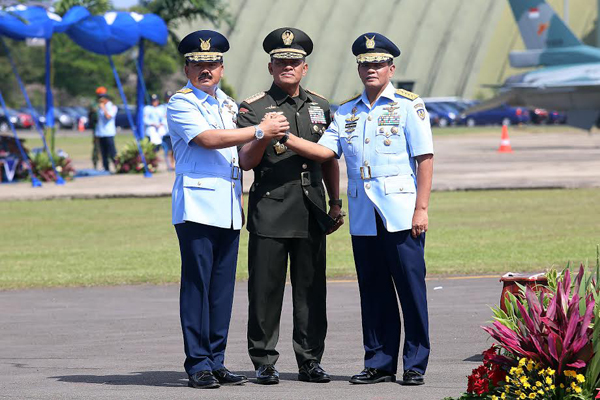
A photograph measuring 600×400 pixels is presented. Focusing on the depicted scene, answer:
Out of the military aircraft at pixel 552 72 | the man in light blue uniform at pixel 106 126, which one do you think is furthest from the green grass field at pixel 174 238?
the military aircraft at pixel 552 72

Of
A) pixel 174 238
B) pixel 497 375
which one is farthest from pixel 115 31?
pixel 497 375

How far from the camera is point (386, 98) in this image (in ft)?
24.0

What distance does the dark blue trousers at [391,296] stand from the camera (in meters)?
7.22

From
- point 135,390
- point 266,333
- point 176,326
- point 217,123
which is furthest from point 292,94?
point 176,326

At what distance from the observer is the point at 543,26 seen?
2234 inches

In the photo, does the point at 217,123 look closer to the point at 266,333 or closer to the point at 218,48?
the point at 218,48

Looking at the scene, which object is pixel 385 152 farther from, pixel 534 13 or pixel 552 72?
pixel 534 13

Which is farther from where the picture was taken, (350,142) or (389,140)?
(350,142)

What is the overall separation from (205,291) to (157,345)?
5.95ft

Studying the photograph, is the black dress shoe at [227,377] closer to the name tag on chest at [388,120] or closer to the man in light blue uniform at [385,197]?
the man in light blue uniform at [385,197]

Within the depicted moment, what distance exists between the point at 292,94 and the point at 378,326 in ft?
5.11

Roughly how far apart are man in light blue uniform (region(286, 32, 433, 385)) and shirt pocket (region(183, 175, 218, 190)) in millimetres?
544

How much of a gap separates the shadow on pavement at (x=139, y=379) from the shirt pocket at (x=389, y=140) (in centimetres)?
192

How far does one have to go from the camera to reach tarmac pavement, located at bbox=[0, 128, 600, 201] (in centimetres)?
2412
